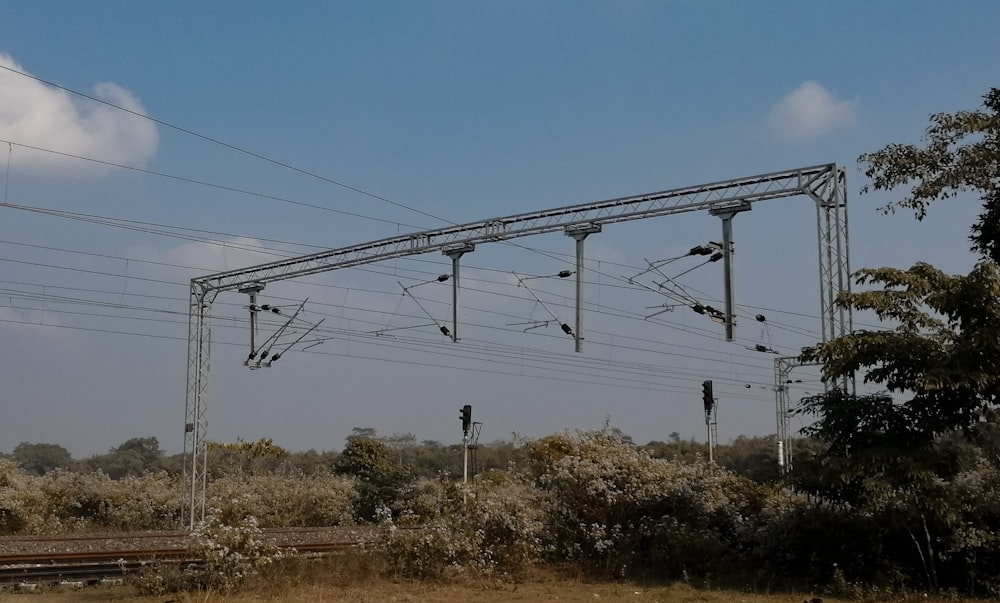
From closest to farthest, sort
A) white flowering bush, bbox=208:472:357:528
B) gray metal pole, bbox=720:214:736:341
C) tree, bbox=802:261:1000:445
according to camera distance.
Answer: tree, bbox=802:261:1000:445
gray metal pole, bbox=720:214:736:341
white flowering bush, bbox=208:472:357:528

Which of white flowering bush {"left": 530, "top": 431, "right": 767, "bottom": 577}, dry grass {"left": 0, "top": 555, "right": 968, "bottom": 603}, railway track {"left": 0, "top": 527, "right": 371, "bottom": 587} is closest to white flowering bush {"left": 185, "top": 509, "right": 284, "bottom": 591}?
dry grass {"left": 0, "top": 555, "right": 968, "bottom": 603}

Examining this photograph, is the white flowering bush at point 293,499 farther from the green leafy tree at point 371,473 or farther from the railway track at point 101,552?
the railway track at point 101,552

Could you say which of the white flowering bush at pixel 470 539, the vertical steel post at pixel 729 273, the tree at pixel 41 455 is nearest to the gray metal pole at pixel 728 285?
the vertical steel post at pixel 729 273

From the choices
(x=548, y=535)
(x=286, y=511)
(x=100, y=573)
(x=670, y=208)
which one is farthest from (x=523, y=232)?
(x=286, y=511)

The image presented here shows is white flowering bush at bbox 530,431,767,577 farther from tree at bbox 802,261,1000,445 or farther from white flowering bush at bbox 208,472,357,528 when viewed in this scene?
white flowering bush at bbox 208,472,357,528

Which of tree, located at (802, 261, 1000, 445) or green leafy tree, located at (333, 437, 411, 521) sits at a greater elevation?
tree, located at (802, 261, 1000, 445)

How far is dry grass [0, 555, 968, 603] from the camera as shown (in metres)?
15.9

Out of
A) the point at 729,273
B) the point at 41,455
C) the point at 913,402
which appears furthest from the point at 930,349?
the point at 41,455

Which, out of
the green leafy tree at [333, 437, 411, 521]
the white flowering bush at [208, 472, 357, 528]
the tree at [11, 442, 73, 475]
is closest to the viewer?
the white flowering bush at [208, 472, 357, 528]

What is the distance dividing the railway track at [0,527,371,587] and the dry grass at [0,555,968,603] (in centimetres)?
86

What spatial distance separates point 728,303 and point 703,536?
17.1 ft

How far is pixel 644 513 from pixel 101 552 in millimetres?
14050

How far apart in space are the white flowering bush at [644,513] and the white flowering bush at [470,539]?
33.2 inches

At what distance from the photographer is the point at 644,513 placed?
2061 centimetres
